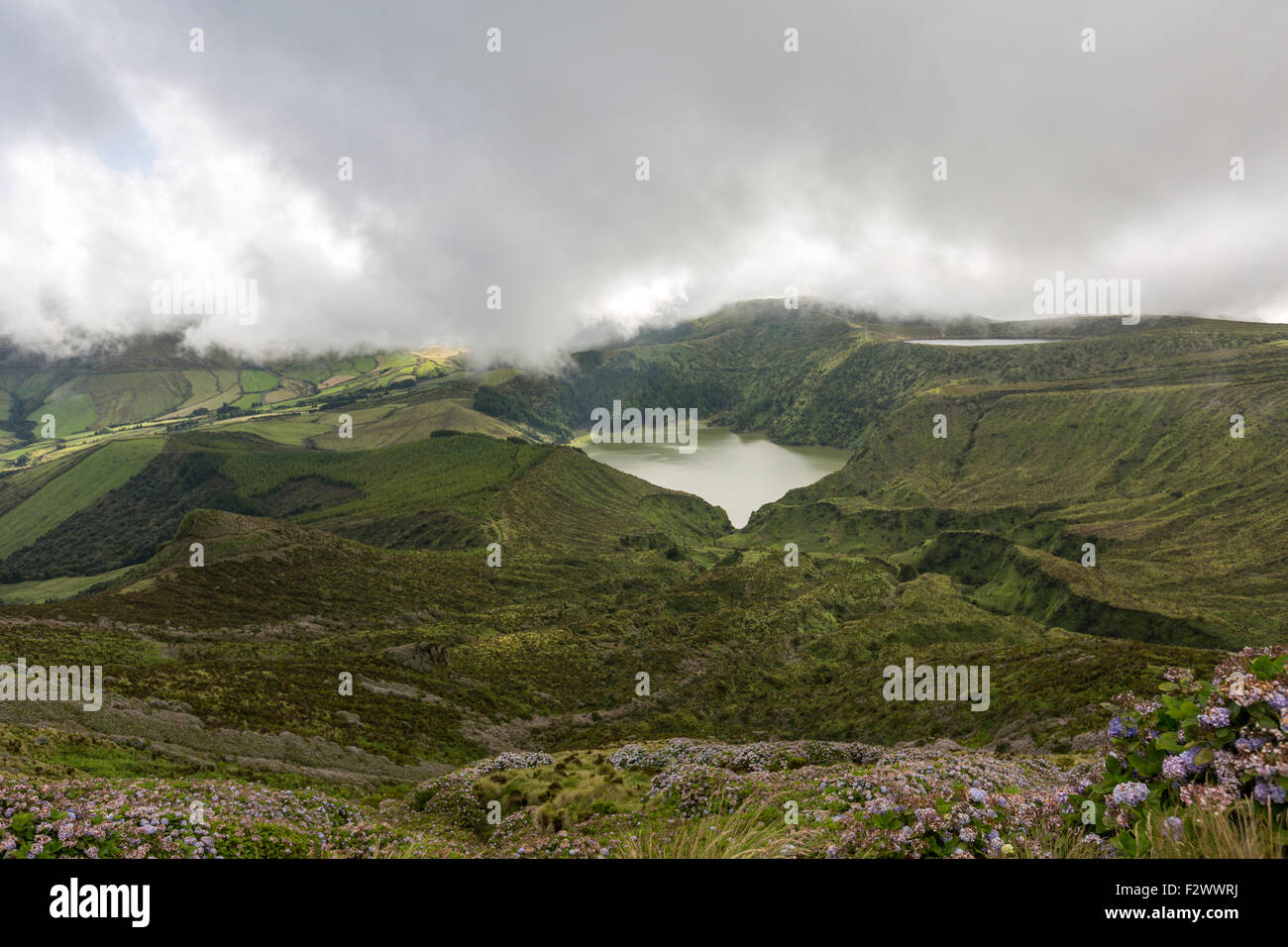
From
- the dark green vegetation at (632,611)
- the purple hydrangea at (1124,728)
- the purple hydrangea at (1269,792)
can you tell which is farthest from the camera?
the dark green vegetation at (632,611)

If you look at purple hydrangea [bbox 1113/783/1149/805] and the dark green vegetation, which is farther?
the dark green vegetation

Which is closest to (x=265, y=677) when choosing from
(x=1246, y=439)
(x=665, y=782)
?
(x=665, y=782)

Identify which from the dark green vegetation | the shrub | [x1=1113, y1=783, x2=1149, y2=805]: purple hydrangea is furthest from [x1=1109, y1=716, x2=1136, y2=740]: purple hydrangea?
the dark green vegetation

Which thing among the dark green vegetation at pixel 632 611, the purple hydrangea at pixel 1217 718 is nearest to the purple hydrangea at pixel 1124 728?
the purple hydrangea at pixel 1217 718

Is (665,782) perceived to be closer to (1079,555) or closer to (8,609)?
(8,609)

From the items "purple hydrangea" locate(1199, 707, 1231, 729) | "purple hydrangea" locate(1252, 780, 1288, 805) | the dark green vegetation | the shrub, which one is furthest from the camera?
the dark green vegetation

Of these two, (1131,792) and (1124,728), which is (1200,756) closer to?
(1131,792)

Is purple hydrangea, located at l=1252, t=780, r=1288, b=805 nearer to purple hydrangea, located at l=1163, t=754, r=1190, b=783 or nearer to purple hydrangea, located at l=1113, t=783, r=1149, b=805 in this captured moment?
purple hydrangea, located at l=1163, t=754, r=1190, b=783

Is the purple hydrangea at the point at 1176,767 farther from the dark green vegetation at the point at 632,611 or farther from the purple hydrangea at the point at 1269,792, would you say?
the dark green vegetation at the point at 632,611

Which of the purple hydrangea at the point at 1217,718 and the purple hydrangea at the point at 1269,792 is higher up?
the purple hydrangea at the point at 1217,718

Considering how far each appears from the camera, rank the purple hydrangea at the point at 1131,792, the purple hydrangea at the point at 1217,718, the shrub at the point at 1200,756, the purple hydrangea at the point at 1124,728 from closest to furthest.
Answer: the shrub at the point at 1200,756
the purple hydrangea at the point at 1217,718
the purple hydrangea at the point at 1131,792
the purple hydrangea at the point at 1124,728
